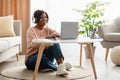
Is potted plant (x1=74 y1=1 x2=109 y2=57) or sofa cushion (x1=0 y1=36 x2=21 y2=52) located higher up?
potted plant (x1=74 y1=1 x2=109 y2=57)

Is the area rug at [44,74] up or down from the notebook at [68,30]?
down

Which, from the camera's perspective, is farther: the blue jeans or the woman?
the blue jeans

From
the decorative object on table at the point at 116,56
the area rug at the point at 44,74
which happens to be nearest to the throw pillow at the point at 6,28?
the area rug at the point at 44,74

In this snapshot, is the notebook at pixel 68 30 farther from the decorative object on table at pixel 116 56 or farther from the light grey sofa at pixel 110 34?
the light grey sofa at pixel 110 34

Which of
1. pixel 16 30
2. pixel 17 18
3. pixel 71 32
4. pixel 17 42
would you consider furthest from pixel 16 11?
pixel 71 32

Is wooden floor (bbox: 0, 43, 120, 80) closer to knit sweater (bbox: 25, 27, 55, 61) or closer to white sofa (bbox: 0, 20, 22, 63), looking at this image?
white sofa (bbox: 0, 20, 22, 63)

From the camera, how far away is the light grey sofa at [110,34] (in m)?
4.35

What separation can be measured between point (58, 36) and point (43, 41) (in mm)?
413

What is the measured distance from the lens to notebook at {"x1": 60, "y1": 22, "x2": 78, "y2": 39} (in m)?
3.01

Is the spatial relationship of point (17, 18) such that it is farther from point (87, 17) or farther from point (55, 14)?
point (87, 17)

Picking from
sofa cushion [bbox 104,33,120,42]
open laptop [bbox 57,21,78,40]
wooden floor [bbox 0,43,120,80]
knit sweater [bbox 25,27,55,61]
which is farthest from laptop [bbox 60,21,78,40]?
sofa cushion [bbox 104,33,120,42]

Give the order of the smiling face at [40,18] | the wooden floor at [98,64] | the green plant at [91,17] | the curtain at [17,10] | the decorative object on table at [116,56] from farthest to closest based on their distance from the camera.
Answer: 1. the curtain at [17,10]
2. the green plant at [91,17]
3. the decorative object on table at [116,56]
4. the smiling face at [40,18]
5. the wooden floor at [98,64]

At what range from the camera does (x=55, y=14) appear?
5.35 m

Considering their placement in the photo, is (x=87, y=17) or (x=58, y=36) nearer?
(x=58, y=36)
